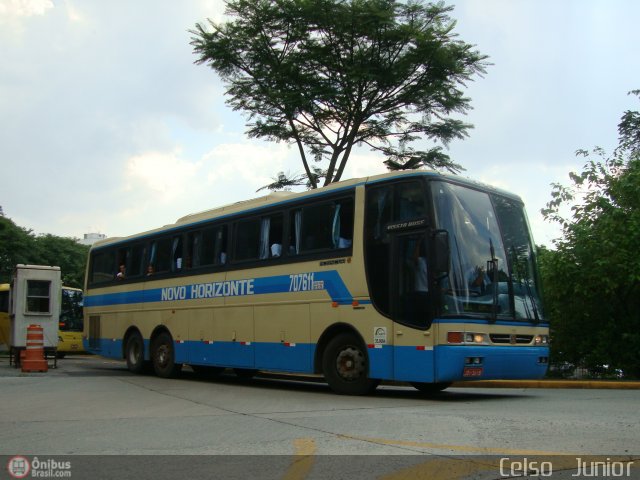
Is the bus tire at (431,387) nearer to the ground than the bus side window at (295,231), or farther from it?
nearer to the ground

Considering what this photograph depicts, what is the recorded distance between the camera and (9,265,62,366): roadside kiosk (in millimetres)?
20828

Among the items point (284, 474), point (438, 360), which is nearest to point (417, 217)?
point (438, 360)

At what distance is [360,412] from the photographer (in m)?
9.15

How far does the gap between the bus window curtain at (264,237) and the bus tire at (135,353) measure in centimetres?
592

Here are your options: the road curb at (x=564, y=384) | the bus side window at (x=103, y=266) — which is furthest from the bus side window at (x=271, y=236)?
the bus side window at (x=103, y=266)

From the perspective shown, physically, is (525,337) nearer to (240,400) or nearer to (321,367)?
(321,367)

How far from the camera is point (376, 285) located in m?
11.4

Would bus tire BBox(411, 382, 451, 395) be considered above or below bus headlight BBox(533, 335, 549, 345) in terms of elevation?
below

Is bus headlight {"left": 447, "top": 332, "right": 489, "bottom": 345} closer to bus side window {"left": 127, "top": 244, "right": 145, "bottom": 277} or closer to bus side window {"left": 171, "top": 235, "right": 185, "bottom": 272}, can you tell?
bus side window {"left": 171, "top": 235, "right": 185, "bottom": 272}

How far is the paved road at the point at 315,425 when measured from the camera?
6.44 m

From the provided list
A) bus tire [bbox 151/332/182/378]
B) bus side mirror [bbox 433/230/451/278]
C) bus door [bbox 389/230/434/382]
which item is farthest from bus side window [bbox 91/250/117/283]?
bus side mirror [bbox 433/230/451/278]

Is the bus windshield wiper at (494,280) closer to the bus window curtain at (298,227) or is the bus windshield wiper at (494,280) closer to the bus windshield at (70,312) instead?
the bus window curtain at (298,227)

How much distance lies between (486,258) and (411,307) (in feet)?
4.63

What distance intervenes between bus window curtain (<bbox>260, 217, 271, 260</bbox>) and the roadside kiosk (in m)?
9.67
